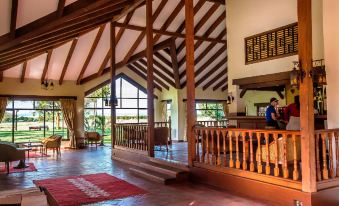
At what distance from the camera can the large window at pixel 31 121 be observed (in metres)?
13.2

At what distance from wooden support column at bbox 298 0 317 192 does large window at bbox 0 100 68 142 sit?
489 inches

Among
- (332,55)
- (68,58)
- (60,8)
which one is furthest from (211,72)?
(60,8)

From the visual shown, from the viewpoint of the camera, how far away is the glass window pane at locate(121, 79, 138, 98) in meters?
16.4

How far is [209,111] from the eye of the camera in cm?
1759

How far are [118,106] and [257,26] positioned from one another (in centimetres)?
959

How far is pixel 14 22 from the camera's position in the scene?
540cm

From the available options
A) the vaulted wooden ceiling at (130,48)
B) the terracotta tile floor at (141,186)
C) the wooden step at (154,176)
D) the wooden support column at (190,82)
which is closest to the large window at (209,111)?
the vaulted wooden ceiling at (130,48)

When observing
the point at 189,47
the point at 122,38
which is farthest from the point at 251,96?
the point at 189,47

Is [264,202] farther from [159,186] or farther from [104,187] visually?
[104,187]

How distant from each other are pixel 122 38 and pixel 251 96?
7077mm

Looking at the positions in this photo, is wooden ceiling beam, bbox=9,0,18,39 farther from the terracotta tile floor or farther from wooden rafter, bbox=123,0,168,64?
wooden rafter, bbox=123,0,168,64

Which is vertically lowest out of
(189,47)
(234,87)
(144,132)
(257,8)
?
(144,132)

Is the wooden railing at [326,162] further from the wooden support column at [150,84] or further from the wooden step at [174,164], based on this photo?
the wooden support column at [150,84]

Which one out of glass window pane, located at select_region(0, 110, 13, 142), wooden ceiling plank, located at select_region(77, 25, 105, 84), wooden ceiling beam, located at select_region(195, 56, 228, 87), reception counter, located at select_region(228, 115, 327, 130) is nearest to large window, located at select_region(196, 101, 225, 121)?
wooden ceiling beam, located at select_region(195, 56, 228, 87)
